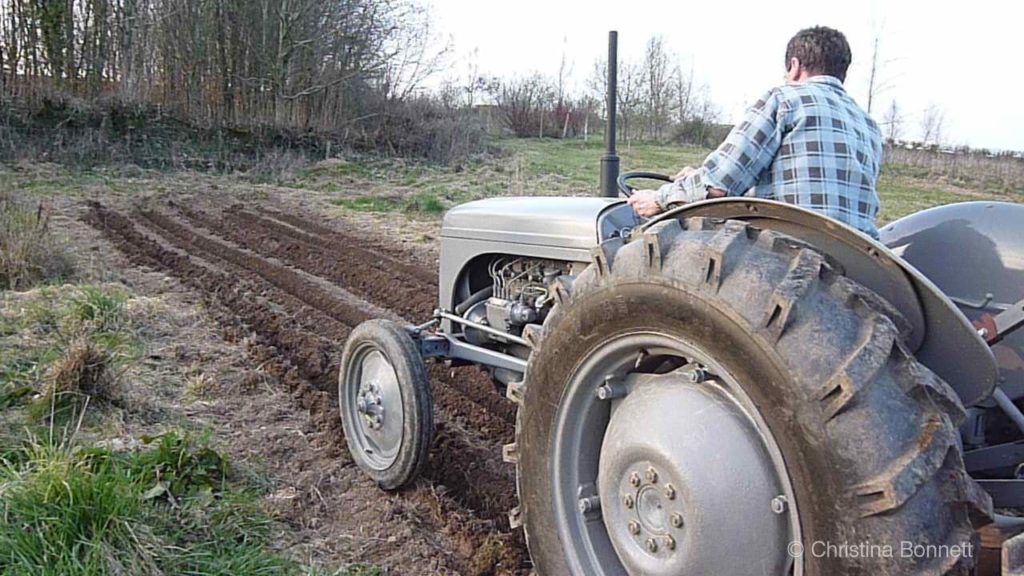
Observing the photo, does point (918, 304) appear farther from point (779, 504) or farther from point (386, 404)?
point (386, 404)

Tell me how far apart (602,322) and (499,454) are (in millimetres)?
1921

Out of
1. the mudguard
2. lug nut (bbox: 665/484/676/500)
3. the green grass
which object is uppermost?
the mudguard

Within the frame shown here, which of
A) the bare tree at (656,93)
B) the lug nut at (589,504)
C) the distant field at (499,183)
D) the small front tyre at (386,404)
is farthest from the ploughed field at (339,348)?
the bare tree at (656,93)

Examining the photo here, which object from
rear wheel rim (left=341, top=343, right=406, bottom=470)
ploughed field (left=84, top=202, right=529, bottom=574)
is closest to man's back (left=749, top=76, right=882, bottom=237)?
ploughed field (left=84, top=202, right=529, bottom=574)

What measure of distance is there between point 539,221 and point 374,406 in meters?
1.11

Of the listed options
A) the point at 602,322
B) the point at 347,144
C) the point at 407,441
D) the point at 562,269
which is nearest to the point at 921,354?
the point at 602,322

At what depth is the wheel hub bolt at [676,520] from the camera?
170 cm

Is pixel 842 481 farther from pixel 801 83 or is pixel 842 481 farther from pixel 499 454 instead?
pixel 499 454

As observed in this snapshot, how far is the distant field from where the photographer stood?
1424 cm

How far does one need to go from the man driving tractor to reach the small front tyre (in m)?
1.43

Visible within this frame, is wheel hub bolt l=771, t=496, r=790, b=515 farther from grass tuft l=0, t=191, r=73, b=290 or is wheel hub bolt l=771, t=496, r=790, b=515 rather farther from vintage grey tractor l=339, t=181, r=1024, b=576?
grass tuft l=0, t=191, r=73, b=290

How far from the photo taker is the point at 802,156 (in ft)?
6.80

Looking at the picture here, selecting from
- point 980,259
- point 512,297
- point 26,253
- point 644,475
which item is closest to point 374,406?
A: point 512,297

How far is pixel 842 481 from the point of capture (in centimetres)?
136
